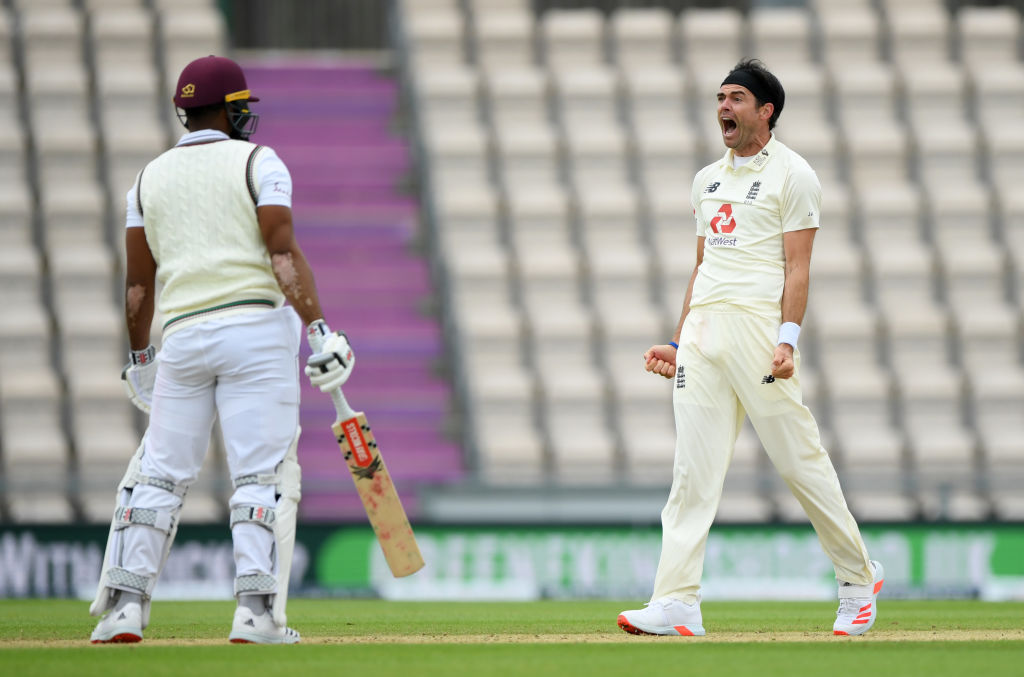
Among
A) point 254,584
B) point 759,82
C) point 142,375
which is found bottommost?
point 254,584

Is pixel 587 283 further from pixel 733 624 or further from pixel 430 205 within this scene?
pixel 733 624

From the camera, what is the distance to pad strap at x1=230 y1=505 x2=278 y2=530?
4879mm

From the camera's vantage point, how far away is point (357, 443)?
5.16 meters

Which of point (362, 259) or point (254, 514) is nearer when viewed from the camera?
point (254, 514)

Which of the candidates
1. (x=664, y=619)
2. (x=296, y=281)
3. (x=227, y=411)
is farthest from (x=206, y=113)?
(x=664, y=619)

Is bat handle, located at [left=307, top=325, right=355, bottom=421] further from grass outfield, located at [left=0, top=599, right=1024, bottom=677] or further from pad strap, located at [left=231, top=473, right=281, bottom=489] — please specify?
grass outfield, located at [left=0, top=599, right=1024, bottom=677]

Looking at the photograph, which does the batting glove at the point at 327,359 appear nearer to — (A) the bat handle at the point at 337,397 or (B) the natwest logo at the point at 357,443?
(A) the bat handle at the point at 337,397

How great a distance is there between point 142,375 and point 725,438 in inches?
81.0

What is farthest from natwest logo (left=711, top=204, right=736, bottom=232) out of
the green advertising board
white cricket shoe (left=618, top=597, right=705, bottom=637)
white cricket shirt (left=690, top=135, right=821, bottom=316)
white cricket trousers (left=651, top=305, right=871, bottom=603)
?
the green advertising board

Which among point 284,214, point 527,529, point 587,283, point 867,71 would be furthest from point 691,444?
point 867,71

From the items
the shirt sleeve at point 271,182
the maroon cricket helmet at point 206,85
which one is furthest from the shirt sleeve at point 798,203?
the maroon cricket helmet at point 206,85

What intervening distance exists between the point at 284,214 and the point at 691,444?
1.62 meters

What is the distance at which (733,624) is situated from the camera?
6.17 metres

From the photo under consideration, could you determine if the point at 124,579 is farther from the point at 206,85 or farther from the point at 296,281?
the point at 206,85
